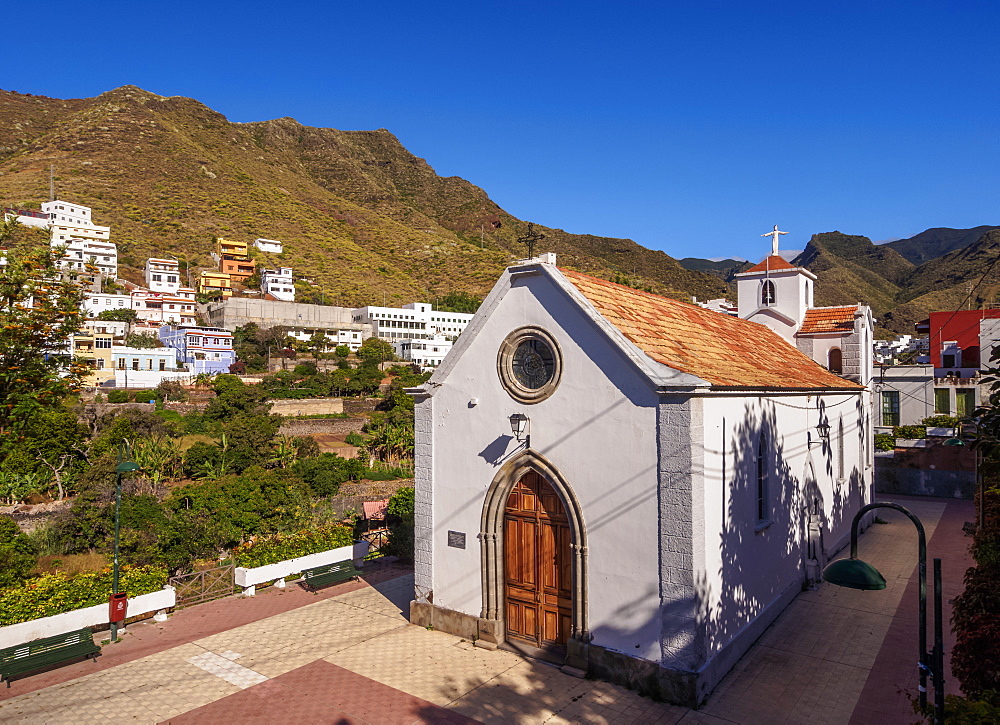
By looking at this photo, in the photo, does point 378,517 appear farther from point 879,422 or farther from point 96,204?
point 96,204

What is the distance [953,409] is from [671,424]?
38.4 metres

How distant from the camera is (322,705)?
9.34 meters

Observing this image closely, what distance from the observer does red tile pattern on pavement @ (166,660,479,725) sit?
8945 millimetres

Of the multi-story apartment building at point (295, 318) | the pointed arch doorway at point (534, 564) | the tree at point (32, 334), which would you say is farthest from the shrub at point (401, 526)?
the multi-story apartment building at point (295, 318)

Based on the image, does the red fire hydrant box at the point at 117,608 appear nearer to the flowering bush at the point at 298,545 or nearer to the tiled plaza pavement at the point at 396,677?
the tiled plaza pavement at the point at 396,677

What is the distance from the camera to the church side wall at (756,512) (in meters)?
9.80

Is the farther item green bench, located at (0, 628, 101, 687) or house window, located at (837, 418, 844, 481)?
house window, located at (837, 418, 844, 481)

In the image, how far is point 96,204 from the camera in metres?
110

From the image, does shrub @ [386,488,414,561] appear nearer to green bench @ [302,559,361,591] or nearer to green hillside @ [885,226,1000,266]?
green bench @ [302,559,361,591]

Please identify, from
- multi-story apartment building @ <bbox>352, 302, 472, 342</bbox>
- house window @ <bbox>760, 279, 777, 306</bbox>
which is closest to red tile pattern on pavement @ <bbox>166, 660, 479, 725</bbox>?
house window @ <bbox>760, 279, 777, 306</bbox>

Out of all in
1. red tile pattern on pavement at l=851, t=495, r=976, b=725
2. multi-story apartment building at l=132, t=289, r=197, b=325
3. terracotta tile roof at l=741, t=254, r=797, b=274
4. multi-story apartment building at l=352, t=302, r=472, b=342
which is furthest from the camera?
multi-story apartment building at l=352, t=302, r=472, b=342

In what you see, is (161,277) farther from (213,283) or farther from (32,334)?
(32,334)

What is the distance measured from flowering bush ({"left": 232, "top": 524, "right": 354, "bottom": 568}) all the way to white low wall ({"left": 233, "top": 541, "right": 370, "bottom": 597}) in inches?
23.8

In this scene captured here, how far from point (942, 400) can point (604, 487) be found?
38.2 meters
